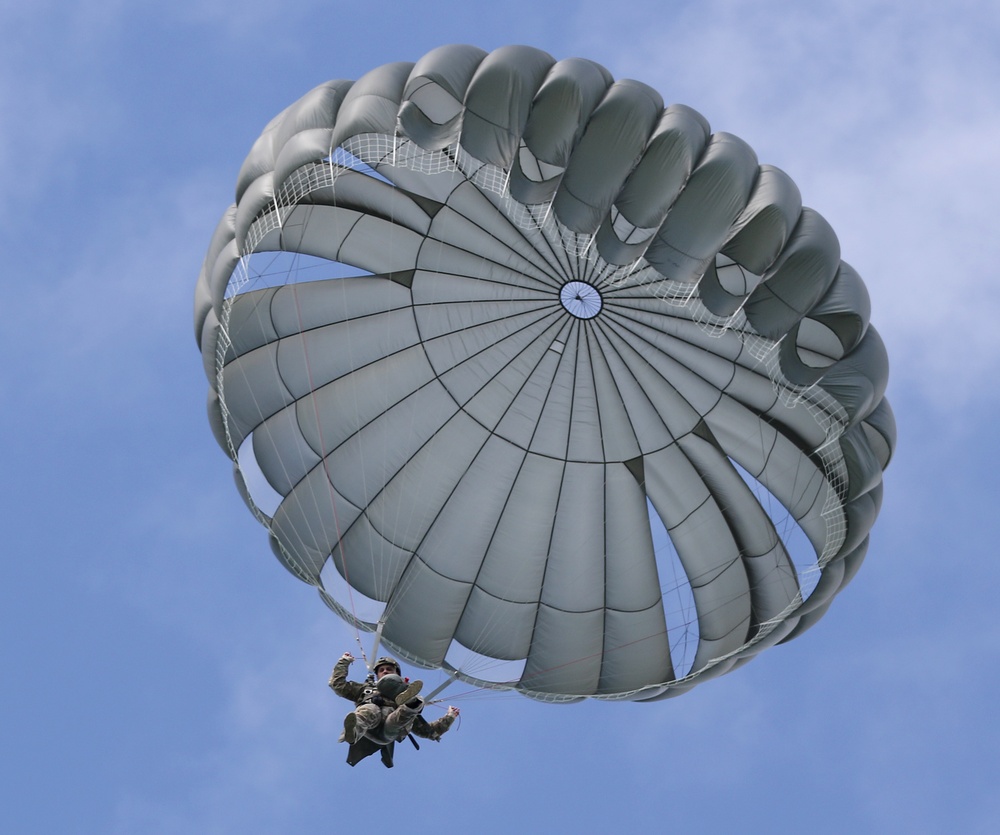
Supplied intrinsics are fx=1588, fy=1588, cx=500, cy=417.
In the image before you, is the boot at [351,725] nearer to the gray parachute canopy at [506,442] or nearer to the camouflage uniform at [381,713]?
the camouflage uniform at [381,713]

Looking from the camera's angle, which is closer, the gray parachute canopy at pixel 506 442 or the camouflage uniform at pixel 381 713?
the camouflage uniform at pixel 381 713

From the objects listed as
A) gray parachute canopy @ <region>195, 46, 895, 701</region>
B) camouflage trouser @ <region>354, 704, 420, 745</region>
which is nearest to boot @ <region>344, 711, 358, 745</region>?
camouflage trouser @ <region>354, 704, 420, 745</region>

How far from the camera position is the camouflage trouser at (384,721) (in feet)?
42.6

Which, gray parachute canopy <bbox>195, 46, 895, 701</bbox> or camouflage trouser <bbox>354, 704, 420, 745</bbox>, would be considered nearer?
camouflage trouser <bbox>354, 704, 420, 745</bbox>

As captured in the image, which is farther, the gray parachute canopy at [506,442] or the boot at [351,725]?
the gray parachute canopy at [506,442]

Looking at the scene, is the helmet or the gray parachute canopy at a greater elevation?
the gray parachute canopy

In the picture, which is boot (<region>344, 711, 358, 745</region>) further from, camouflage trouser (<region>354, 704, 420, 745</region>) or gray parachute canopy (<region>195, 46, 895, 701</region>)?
gray parachute canopy (<region>195, 46, 895, 701</region>)

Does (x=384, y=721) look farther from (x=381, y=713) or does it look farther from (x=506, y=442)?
(x=506, y=442)

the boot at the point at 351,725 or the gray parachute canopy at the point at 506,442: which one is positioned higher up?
the gray parachute canopy at the point at 506,442

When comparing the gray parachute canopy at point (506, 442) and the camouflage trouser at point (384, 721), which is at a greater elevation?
the gray parachute canopy at point (506, 442)

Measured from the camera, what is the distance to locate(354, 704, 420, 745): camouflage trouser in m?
13.0

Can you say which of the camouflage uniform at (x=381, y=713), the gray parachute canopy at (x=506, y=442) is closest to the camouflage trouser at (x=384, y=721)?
the camouflage uniform at (x=381, y=713)

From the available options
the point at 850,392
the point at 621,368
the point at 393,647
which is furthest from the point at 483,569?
the point at 850,392

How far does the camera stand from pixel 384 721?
13.1m
